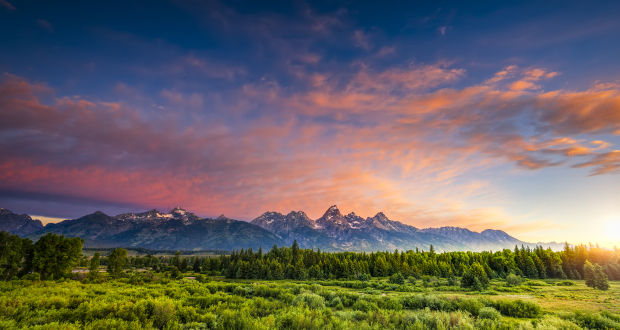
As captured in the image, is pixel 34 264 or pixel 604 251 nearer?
pixel 34 264

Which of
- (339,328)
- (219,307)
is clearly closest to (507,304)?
(339,328)

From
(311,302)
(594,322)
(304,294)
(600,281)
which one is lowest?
(600,281)

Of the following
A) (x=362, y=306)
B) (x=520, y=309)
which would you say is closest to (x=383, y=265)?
(x=520, y=309)

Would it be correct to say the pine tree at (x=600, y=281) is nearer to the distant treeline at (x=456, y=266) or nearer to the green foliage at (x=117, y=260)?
the distant treeline at (x=456, y=266)

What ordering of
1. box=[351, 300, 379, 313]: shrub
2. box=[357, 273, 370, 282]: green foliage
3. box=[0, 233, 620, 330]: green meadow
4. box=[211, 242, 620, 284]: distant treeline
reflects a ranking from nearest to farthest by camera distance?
box=[0, 233, 620, 330]: green meadow → box=[351, 300, 379, 313]: shrub → box=[357, 273, 370, 282]: green foliage → box=[211, 242, 620, 284]: distant treeline

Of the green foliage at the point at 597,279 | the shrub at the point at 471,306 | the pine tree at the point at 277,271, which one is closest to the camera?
the shrub at the point at 471,306

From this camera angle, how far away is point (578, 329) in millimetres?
12727

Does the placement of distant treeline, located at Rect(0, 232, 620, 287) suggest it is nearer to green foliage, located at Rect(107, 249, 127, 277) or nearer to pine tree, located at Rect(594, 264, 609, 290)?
green foliage, located at Rect(107, 249, 127, 277)

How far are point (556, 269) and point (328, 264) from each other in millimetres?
74809

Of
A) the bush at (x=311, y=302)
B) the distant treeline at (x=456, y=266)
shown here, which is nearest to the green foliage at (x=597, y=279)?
the distant treeline at (x=456, y=266)

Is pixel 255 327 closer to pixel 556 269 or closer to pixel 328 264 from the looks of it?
pixel 328 264

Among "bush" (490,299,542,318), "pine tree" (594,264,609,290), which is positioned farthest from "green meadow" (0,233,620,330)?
"pine tree" (594,264,609,290)

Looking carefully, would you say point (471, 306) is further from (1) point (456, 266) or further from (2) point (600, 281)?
(1) point (456, 266)

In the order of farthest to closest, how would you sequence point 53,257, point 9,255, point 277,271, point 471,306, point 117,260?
1. point 277,271
2. point 117,260
3. point 53,257
4. point 9,255
5. point 471,306
